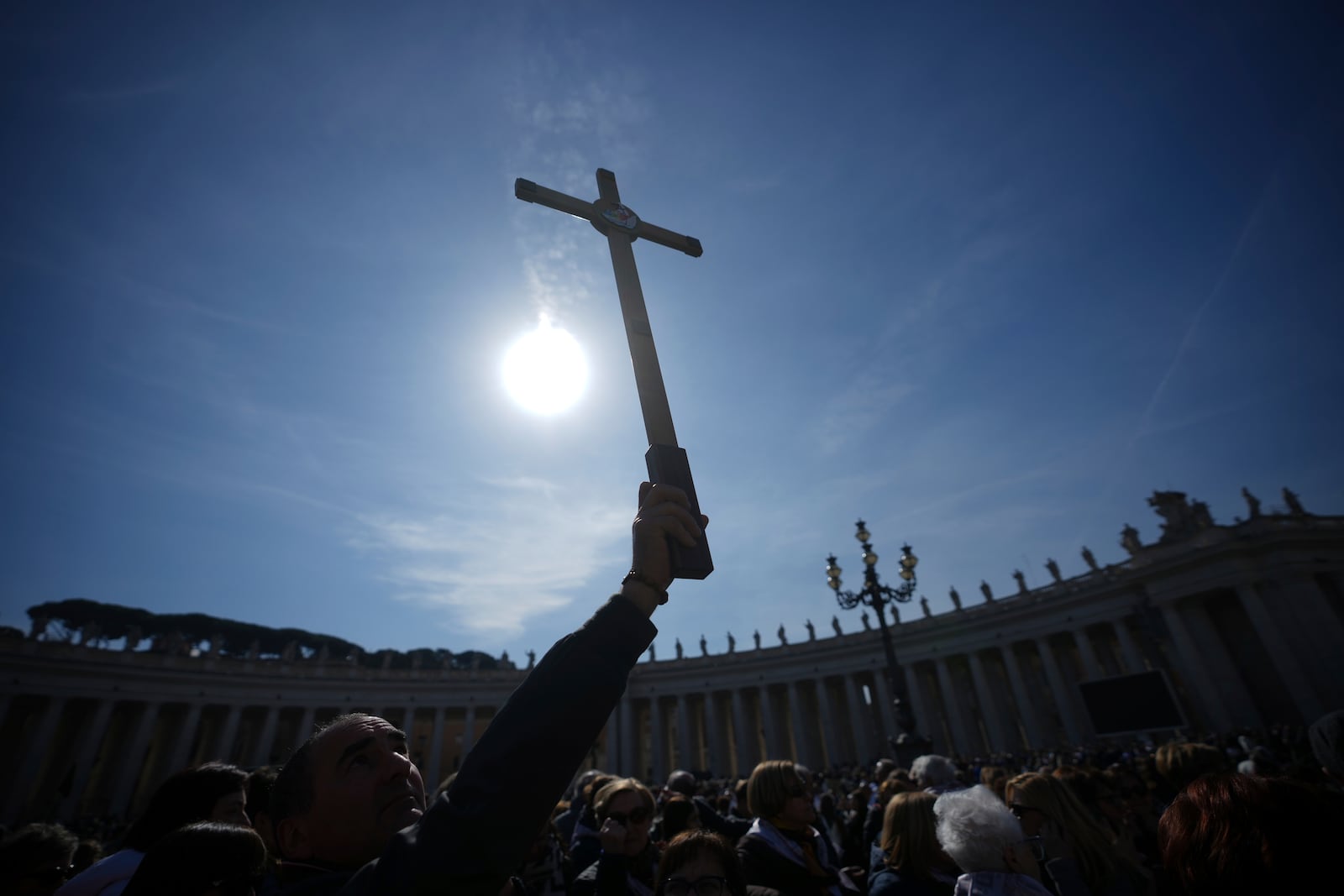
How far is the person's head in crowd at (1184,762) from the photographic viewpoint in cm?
642

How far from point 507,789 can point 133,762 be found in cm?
6262

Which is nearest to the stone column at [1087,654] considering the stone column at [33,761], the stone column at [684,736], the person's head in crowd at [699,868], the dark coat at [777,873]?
the stone column at [684,736]

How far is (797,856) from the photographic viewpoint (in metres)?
4.84

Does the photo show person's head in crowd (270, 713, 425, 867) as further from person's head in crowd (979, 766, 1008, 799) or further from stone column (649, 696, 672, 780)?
stone column (649, 696, 672, 780)

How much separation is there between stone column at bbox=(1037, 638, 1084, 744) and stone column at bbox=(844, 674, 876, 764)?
1482 cm

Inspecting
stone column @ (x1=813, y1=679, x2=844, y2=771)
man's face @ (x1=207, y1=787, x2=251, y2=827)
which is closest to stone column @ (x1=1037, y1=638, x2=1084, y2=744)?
stone column @ (x1=813, y1=679, x2=844, y2=771)

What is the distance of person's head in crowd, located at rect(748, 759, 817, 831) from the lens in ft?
17.2

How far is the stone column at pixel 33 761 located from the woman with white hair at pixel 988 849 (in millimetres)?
60379

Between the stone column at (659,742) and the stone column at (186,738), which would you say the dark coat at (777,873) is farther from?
the stone column at (186,738)

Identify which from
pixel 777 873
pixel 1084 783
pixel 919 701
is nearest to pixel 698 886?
pixel 777 873

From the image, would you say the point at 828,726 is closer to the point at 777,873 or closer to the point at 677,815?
the point at 677,815

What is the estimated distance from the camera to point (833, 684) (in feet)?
190

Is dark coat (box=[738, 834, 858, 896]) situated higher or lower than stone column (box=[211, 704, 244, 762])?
lower

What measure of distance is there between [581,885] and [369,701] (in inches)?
2320
